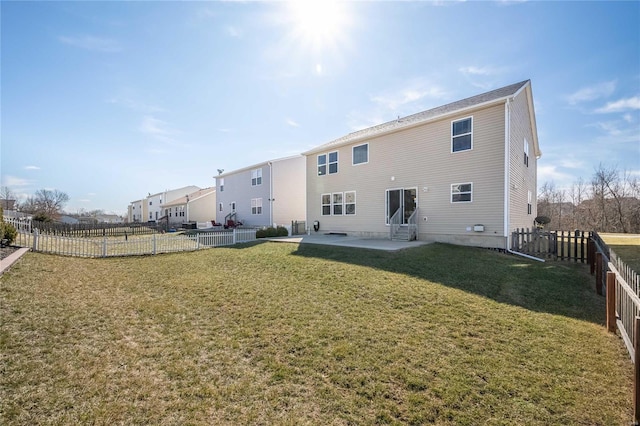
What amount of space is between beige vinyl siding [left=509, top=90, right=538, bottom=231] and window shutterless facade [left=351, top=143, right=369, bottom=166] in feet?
22.3

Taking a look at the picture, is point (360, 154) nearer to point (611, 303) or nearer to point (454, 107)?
point (454, 107)

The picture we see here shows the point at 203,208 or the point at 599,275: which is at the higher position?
the point at 203,208

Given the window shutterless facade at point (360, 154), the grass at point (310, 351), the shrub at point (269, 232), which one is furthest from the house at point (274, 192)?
the grass at point (310, 351)

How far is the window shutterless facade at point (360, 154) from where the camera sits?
15888mm

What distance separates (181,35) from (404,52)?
27.4ft

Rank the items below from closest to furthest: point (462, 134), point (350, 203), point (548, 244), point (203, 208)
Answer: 1. point (548, 244)
2. point (462, 134)
3. point (350, 203)
4. point (203, 208)

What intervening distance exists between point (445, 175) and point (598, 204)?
2994cm

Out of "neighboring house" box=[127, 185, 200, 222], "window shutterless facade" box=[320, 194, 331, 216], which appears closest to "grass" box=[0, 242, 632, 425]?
"window shutterless facade" box=[320, 194, 331, 216]

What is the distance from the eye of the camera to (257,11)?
9375 millimetres

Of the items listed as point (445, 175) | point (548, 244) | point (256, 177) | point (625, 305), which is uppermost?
point (256, 177)

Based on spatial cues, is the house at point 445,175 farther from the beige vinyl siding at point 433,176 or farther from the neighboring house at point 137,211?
the neighboring house at point 137,211

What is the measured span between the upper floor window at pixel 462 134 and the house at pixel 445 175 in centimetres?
4

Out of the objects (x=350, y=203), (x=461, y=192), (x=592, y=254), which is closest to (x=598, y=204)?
(x=461, y=192)

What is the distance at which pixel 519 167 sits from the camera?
13.1 meters
